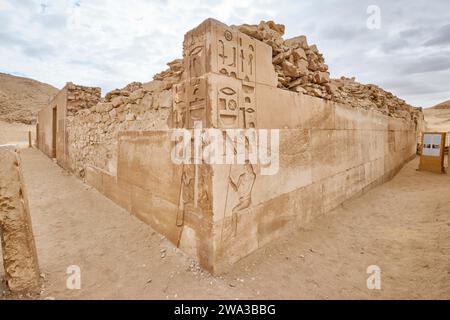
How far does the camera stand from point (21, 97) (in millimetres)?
39312

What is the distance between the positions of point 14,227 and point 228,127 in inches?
81.2

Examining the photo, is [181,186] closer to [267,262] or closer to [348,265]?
[267,262]

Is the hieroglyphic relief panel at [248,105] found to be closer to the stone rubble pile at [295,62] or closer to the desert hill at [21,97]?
the stone rubble pile at [295,62]

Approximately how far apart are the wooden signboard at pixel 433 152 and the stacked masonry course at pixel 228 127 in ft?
14.1

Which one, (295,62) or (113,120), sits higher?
(295,62)

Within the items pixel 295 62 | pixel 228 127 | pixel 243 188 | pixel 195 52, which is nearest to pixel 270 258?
pixel 243 188

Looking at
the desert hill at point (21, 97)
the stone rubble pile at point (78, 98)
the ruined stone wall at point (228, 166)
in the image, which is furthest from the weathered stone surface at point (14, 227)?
the desert hill at point (21, 97)

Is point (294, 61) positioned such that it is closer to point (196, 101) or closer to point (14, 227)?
point (196, 101)

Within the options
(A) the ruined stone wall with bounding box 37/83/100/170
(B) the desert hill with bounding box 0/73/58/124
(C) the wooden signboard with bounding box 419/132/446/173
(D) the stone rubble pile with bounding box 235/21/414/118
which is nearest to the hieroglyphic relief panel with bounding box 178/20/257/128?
(D) the stone rubble pile with bounding box 235/21/414/118

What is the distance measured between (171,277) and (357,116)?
4936 millimetres

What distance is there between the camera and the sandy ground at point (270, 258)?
216 cm

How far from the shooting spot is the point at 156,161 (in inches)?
123

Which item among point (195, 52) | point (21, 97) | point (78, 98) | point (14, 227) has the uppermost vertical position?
point (21, 97)
